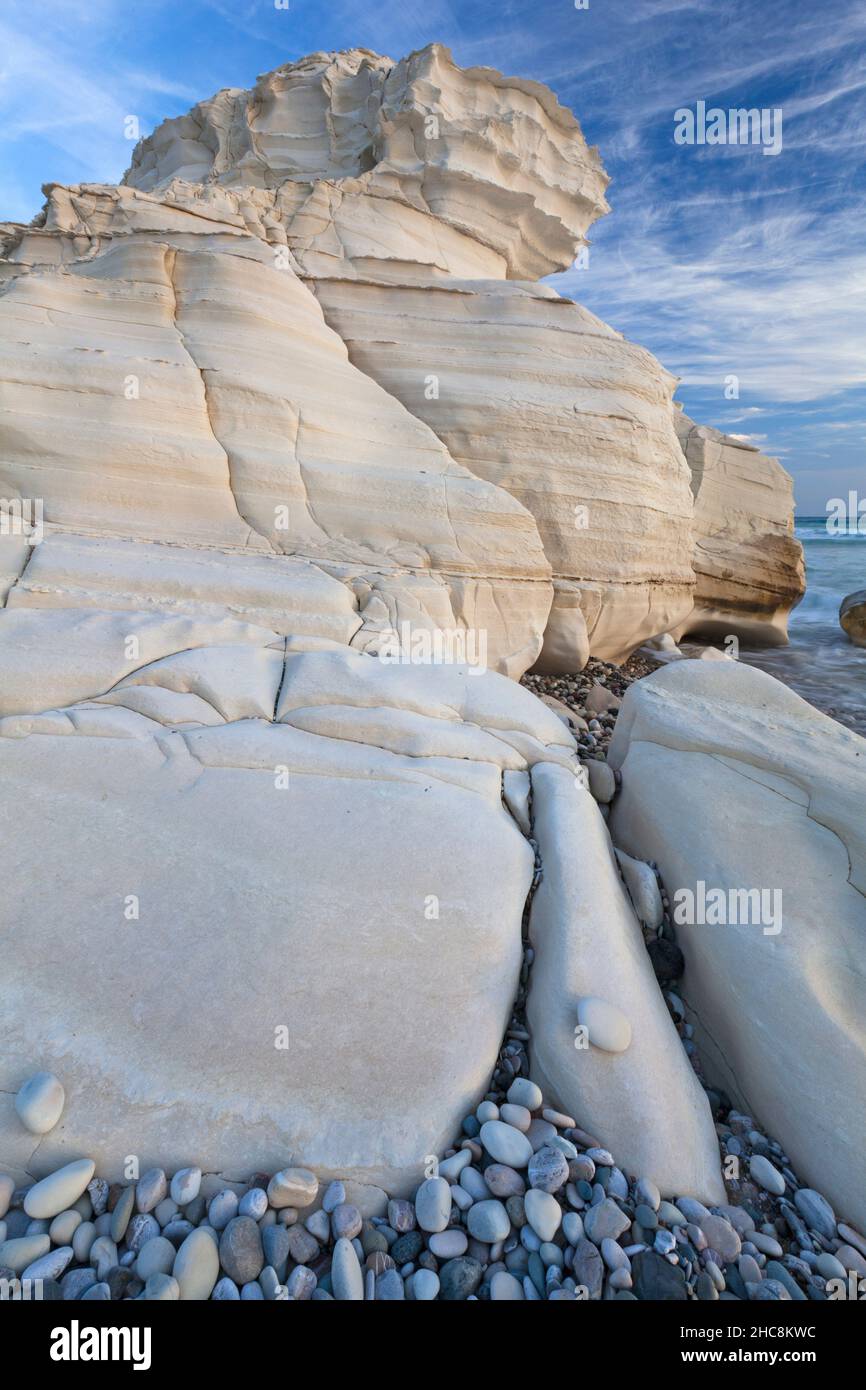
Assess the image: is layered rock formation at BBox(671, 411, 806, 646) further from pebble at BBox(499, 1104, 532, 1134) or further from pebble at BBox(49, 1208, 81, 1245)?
pebble at BBox(49, 1208, 81, 1245)

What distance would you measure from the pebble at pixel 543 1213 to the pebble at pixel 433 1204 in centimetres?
26

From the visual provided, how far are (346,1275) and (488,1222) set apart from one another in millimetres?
443

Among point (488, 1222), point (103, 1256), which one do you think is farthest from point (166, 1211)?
point (488, 1222)

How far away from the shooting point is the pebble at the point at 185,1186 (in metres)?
1.91

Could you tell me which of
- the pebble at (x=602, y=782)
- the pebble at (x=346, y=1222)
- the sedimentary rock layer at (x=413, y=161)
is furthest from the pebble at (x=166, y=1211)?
the sedimentary rock layer at (x=413, y=161)

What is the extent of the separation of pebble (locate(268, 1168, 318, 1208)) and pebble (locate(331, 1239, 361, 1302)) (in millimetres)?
159

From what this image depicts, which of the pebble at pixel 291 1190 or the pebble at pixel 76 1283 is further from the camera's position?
the pebble at pixel 291 1190

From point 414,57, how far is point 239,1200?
15226mm

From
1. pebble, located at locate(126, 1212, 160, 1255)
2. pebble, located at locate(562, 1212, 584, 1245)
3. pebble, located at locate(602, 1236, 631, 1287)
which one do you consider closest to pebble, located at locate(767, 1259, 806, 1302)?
pebble, located at locate(602, 1236, 631, 1287)

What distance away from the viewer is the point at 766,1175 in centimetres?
221

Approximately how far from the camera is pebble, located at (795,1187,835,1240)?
2072 mm

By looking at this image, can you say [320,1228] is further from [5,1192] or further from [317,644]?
[317,644]

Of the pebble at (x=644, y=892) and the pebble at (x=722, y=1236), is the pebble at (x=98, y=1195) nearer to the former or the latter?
→ the pebble at (x=722, y=1236)

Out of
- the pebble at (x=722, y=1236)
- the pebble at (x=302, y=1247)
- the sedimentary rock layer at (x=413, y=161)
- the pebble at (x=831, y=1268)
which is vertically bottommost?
the pebble at (x=831, y=1268)
